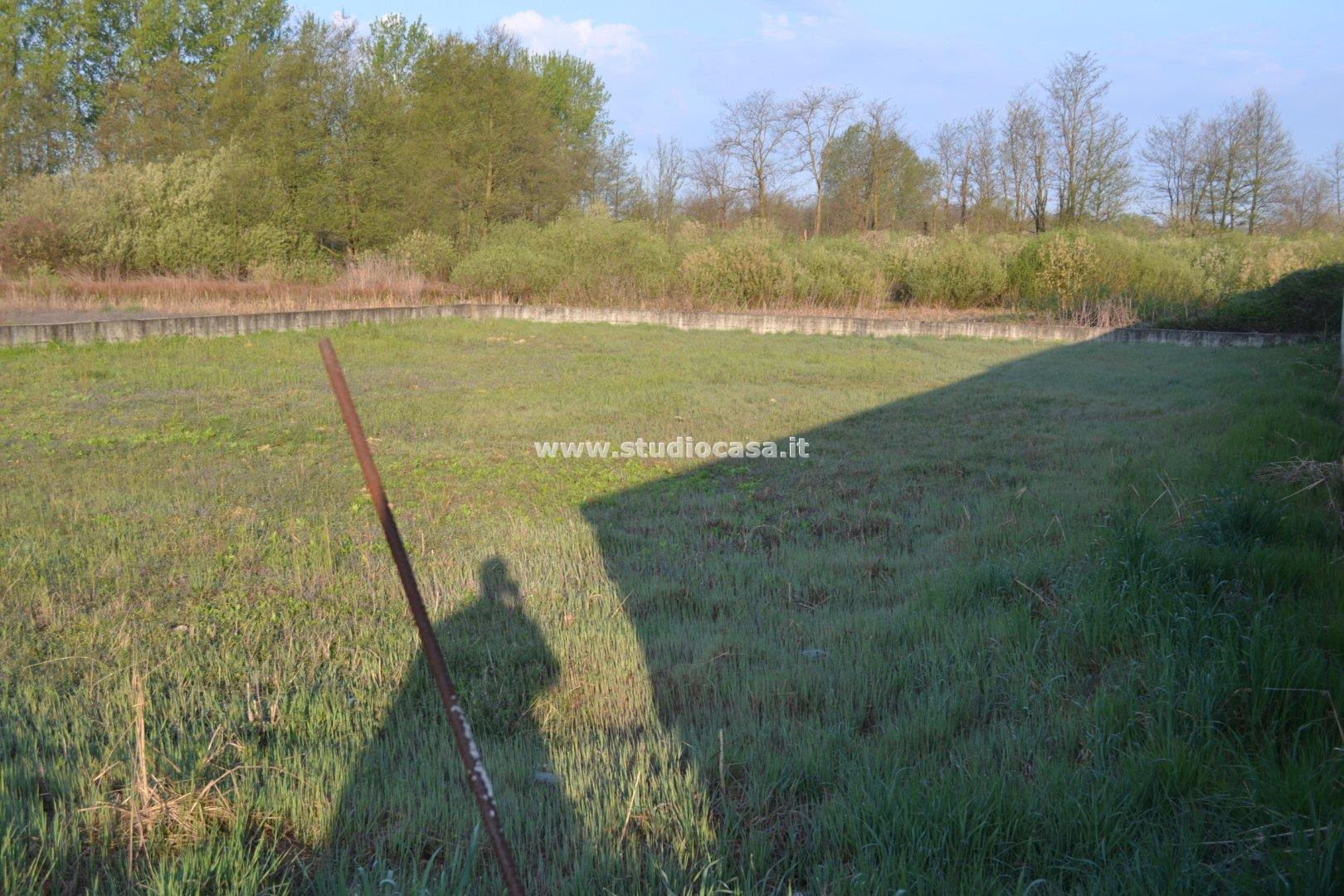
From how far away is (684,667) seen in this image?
11.4ft

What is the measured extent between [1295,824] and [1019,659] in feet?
4.36

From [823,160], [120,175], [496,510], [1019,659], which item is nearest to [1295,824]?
[1019,659]

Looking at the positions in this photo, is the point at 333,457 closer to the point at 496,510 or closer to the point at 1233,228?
the point at 496,510

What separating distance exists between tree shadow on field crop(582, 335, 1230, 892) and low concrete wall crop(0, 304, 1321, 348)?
1017cm

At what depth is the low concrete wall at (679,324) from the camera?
48.2ft

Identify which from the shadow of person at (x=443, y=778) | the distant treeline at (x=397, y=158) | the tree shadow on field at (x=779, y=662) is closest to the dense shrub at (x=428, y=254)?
the distant treeline at (x=397, y=158)

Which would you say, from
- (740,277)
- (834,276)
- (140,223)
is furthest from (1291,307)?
(140,223)

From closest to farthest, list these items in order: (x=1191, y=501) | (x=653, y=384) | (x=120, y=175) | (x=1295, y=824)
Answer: (x=1295, y=824) < (x=1191, y=501) < (x=653, y=384) < (x=120, y=175)

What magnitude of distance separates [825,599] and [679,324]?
16.0 meters

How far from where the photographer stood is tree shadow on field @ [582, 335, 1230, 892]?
2518mm

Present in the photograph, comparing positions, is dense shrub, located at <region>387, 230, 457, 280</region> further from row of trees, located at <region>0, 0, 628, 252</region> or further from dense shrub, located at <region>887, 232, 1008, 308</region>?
dense shrub, located at <region>887, 232, 1008, 308</region>

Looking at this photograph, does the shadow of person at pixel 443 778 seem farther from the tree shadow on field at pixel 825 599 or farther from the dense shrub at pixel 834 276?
the dense shrub at pixel 834 276

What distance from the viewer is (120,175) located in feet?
82.1

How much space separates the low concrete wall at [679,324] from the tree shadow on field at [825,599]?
1017 centimetres
